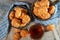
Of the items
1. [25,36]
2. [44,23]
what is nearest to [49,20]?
[44,23]

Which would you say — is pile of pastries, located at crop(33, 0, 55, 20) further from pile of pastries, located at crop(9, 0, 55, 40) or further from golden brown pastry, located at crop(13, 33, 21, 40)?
golden brown pastry, located at crop(13, 33, 21, 40)

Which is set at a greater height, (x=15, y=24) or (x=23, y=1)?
(x=23, y=1)

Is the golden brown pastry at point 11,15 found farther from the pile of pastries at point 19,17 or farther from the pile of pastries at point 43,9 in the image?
the pile of pastries at point 43,9

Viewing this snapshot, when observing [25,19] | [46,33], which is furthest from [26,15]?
[46,33]

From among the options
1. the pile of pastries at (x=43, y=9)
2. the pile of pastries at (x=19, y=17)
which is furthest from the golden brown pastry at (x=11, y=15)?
the pile of pastries at (x=43, y=9)

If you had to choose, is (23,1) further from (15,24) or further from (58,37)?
(58,37)
